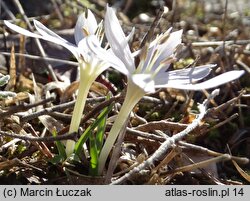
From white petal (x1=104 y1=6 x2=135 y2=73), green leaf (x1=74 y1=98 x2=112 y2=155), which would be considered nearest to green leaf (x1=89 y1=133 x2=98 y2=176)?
green leaf (x1=74 y1=98 x2=112 y2=155)

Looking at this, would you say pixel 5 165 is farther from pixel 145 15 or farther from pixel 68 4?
pixel 145 15

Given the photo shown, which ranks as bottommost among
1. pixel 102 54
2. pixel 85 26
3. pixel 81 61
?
pixel 102 54

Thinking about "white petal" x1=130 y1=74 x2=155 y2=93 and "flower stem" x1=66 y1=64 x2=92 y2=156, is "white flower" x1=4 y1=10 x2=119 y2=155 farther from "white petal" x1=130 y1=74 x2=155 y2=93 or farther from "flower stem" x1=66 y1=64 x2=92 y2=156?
"white petal" x1=130 y1=74 x2=155 y2=93

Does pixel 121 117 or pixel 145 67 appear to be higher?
pixel 145 67

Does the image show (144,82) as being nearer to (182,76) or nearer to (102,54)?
(102,54)

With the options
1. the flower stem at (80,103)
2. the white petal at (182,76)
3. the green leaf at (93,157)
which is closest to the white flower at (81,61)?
the flower stem at (80,103)

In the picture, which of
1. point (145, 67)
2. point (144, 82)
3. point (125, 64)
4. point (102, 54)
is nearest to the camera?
point (144, 82)

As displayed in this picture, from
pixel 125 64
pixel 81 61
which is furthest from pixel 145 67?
pixel 81 61
